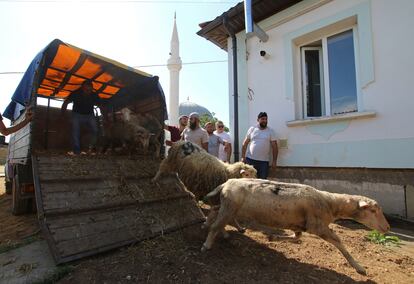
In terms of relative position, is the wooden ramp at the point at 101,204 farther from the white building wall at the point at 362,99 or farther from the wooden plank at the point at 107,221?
the white building wall at the point at 362,99

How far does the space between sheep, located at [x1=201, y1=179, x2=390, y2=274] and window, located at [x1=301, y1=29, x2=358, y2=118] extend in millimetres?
3181

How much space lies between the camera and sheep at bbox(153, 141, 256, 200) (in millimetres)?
4754

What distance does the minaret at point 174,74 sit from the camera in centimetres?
1839

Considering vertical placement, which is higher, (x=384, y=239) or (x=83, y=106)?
(x=83, y=106)

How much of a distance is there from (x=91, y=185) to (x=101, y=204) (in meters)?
0.50

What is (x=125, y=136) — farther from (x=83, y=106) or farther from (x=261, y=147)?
(x=261, y=147)

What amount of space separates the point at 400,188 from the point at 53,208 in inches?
217

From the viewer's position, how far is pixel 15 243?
4211 mm

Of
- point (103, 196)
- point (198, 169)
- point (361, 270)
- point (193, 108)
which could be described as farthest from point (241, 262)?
point (193, 108)

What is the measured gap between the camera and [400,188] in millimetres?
5039

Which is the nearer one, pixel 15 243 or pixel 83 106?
pixel 15 243

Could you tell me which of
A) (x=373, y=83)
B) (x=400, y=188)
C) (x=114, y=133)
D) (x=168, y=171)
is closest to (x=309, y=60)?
(x=373, y=83)

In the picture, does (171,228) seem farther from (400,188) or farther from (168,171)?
(400,188)

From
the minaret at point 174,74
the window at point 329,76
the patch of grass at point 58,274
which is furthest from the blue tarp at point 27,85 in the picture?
the minaret at point 174,74
